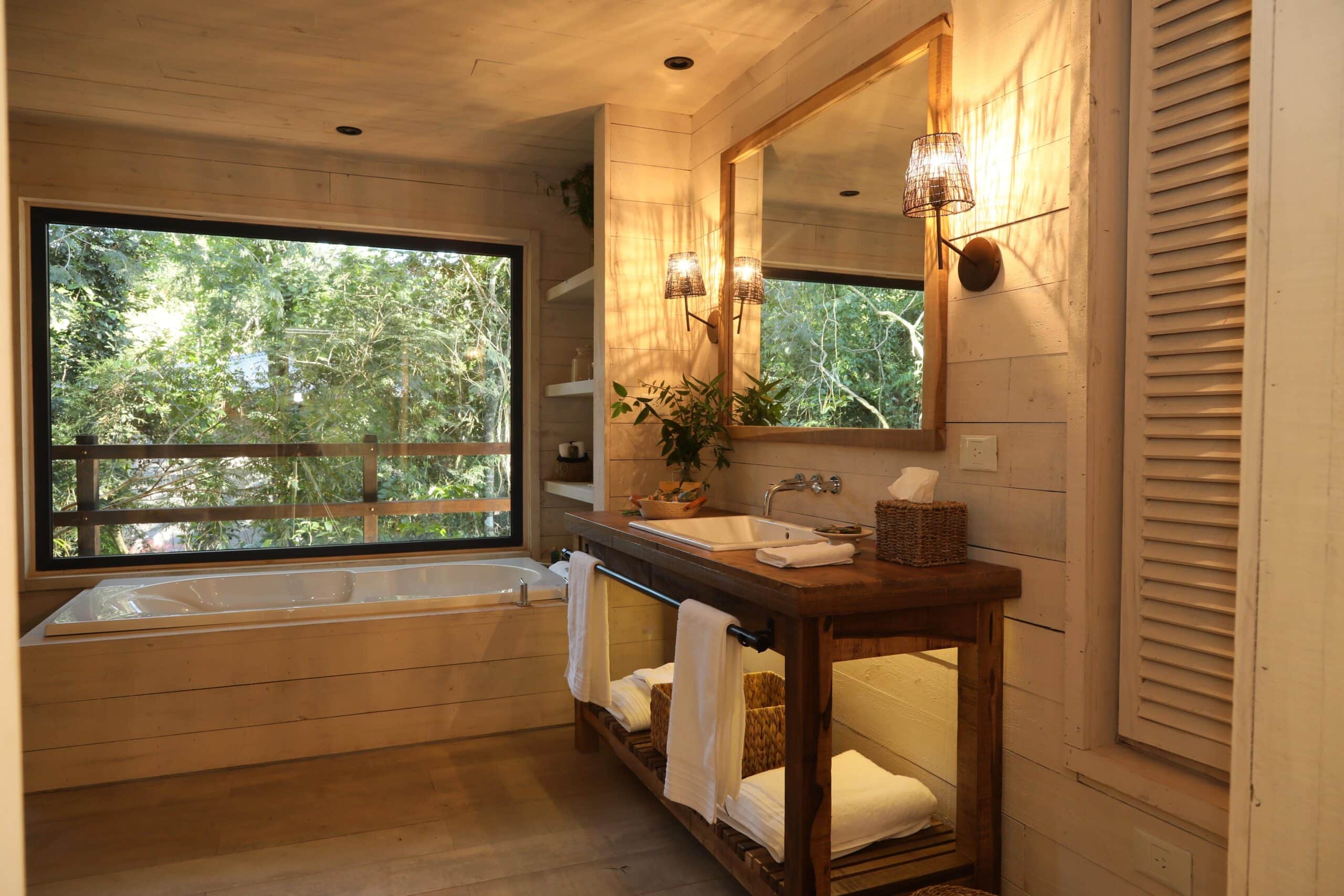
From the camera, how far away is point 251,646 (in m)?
3.12

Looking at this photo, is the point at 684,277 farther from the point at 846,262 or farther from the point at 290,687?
the point at 290,687

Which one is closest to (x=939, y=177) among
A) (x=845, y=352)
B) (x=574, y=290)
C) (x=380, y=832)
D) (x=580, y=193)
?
(x=845, y=352)

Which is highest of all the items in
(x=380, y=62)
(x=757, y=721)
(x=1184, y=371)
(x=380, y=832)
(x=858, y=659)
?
(x=380, y=62)

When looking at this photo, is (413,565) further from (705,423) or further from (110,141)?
(110,141)

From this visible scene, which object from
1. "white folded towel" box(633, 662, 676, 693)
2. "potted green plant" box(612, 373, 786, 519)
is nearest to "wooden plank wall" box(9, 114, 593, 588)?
"potted green plant" box(612, 373, 786, 519)

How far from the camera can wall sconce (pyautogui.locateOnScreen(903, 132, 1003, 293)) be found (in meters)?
2.04

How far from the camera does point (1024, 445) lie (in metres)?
1.96

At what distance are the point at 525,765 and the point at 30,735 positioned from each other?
1.59 m

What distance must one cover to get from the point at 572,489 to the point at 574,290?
34.3 inches

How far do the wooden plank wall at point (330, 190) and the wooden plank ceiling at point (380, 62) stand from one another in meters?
0.13

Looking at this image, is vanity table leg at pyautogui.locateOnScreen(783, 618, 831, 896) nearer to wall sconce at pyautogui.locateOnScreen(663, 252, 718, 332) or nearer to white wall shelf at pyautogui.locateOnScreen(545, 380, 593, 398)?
wall sconce at pyautogui.locateOnScreen(663, 252, 718, 332)

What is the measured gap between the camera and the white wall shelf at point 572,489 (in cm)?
371

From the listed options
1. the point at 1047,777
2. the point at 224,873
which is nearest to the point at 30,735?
the point at 224,873

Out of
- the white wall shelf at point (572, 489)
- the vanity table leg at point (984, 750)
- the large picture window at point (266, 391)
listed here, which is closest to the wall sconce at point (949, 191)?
the vanity table leg at point (984, 750)
